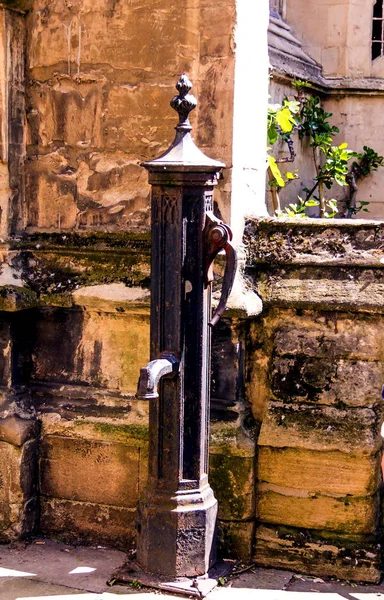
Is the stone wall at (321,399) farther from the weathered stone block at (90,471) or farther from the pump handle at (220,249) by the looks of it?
the weathered stone block at (90,471)

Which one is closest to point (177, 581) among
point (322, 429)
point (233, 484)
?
point (233, 484)

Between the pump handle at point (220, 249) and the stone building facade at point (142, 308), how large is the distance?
315 mm

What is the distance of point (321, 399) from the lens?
390 cm

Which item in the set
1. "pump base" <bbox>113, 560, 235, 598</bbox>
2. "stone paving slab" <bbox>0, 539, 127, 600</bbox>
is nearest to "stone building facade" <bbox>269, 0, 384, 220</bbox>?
"stone paving slab" <bbox>0, 539, 127, 600</bbox>

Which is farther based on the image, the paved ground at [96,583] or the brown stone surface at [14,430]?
the brown stone surface at [14,430]

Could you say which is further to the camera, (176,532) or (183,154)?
(176,532)

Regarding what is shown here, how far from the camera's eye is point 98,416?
4195 millimetres

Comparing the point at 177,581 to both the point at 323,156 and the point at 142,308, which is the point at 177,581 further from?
the point at 323,156

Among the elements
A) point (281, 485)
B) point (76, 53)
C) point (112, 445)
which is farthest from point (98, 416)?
point (76, 53)

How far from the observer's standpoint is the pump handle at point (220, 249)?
3482 mm

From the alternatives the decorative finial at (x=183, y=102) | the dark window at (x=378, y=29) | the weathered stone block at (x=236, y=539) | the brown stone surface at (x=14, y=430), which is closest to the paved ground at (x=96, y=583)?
the weathered stone block at (x=236, y=539)

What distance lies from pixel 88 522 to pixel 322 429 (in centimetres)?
121

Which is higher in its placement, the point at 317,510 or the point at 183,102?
the point at 183,102

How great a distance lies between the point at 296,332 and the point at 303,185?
21.7ft
